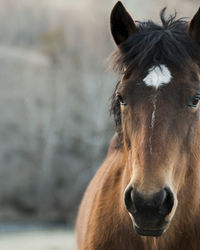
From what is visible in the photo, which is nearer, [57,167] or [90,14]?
[57,167]

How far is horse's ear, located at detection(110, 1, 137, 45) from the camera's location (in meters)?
3.18

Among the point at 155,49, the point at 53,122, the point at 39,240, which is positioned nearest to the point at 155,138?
the point at 155,49

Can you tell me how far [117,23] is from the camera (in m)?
3.25

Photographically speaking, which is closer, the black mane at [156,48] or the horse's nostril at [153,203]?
the horse's nostril at [153,203]

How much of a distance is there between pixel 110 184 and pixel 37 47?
2220 centimetres

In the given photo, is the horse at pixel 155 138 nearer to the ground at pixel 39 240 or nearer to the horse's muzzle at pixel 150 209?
the horse's muzzle at pixel 150 209

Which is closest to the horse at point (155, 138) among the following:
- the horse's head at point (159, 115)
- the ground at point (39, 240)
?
the horse's head at point (159, 115)

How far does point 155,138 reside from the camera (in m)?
2.66

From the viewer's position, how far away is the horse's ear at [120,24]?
3184 millimetres

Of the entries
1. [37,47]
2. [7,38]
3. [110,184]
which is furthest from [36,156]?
[110,184]

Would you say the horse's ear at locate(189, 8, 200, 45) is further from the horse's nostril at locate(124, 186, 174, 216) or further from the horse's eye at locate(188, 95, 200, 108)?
the horse's nostril at locate(124, 186, 174, 216)

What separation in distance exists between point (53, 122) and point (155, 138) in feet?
59.3

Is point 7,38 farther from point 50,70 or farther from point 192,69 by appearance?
point 192,69

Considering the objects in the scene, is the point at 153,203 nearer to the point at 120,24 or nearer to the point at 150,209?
the point at 150,209
